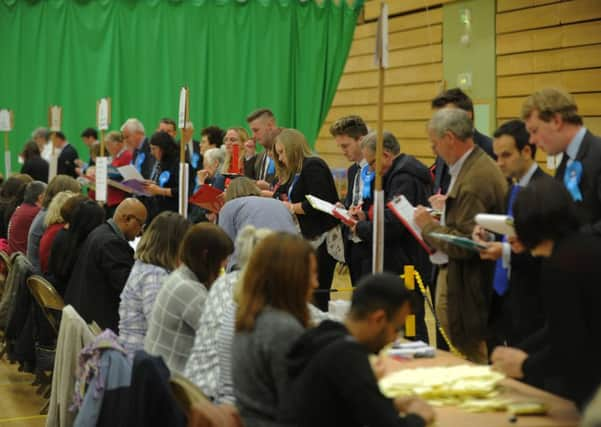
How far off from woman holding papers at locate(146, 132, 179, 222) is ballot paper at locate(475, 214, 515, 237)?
4894 millimetres

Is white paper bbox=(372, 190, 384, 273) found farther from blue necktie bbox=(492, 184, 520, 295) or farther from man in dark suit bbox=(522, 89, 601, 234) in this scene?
man in dark suit bbox=(522, 89, 601, 234)

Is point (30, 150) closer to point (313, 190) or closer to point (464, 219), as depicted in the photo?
point (313, 190)

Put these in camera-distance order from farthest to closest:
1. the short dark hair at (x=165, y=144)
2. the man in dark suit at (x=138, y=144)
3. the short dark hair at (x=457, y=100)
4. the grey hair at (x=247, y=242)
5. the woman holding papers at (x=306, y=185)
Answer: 1. the man in dark suit at (x=138, y=144)
2. the short dark hair at (x=165, y=144)
3. the woman holding papers at (x=306, y=185)
4. the short dark hair at (x=457, y=100)
5. the grey hair at (x=247, y=242)

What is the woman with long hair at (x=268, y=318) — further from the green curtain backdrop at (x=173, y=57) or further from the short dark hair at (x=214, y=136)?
the green curtain backdrop at (x=173, y=57)

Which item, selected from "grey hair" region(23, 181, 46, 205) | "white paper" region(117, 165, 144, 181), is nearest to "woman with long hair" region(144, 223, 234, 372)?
"grey hair" region(23, 181, 46, 205)

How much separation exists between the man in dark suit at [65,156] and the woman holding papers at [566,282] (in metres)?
8.40

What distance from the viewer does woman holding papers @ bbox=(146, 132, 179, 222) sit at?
27.3 ft

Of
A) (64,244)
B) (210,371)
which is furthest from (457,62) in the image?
(210,371)

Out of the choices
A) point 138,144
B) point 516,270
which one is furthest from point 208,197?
point 138,144

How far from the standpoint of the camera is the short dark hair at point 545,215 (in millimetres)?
2672

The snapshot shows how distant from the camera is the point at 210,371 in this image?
11.0 ft

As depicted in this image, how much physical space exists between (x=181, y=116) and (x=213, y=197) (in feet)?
1.84

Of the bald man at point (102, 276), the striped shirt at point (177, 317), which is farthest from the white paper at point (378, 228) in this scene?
the bald man at point (102, 276)

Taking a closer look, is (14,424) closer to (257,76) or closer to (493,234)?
(493,234)
